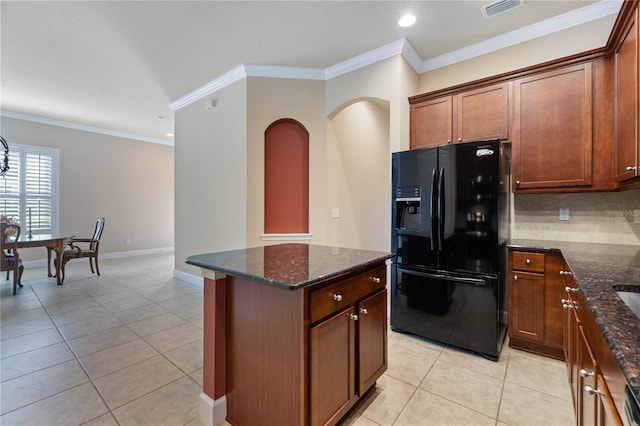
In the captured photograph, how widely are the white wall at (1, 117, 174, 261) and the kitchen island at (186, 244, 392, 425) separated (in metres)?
6.33

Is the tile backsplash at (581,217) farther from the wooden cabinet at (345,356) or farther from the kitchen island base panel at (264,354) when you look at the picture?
the kitchen island base panel at (264,354)

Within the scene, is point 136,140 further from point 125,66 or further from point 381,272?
point 381,272

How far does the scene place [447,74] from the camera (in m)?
3.33

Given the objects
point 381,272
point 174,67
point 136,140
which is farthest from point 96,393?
point 136,140

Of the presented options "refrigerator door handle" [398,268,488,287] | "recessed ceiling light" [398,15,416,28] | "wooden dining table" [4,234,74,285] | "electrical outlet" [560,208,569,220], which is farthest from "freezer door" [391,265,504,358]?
"wooden dining table" [4,234,74,285]

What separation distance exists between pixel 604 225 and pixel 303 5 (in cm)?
331

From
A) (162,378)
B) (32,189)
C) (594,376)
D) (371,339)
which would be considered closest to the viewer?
(594,376)

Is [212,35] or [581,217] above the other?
[212,35]

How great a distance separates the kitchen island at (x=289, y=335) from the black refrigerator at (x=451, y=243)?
91 cm

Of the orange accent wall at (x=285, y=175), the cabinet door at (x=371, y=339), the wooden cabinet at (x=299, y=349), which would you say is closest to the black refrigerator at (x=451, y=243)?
the cabinet door at (x=371, y=339)

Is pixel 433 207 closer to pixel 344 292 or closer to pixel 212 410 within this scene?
pixel 344 292

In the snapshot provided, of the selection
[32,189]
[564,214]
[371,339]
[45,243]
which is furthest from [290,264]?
[32,189]

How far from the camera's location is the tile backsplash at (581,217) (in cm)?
245

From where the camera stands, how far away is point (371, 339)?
179 cm
